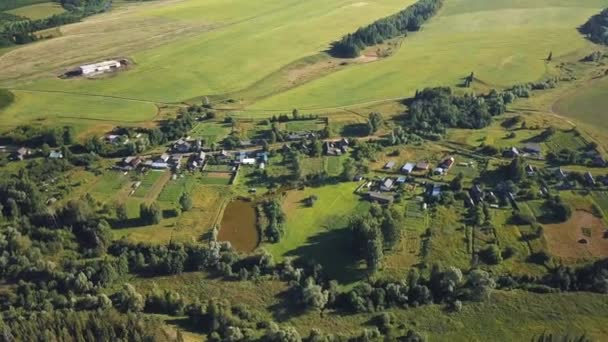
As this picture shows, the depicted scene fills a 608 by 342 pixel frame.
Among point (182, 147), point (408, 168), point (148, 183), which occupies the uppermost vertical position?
point (182, 147)

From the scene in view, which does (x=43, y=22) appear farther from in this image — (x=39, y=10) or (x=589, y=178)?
(x=589, y=178)

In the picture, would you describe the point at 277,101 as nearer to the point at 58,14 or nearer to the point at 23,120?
the point at 23,120

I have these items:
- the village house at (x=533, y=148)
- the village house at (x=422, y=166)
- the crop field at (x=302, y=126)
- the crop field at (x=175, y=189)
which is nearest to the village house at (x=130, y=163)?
the crop field at (x=175, y=189)

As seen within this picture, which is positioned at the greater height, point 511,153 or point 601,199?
point 511,153

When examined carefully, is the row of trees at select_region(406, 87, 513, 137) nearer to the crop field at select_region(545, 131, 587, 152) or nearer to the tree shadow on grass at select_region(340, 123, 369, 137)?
the tree shadow on grass at select_region(340, 123, 369, 137)

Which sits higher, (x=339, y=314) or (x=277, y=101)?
(x=277, y=101)

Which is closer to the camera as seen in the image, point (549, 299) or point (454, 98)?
point (549, 299)

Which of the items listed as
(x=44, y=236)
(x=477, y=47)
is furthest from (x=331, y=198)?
(x=477, y=47)

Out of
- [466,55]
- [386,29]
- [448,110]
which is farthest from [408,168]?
[386,29]
